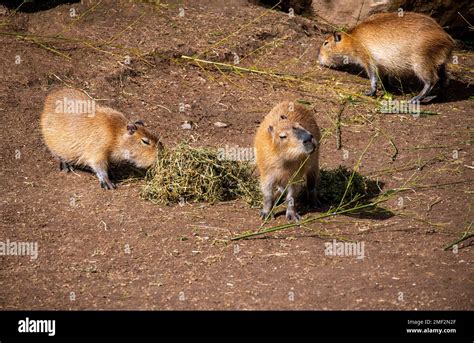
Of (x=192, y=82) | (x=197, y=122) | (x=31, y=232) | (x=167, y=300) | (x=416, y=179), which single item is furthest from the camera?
(x=192, y=82)

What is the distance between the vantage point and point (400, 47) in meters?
8.75

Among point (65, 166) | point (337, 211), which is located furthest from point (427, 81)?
point (65, 166)

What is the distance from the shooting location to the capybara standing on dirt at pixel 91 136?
6.85 metres

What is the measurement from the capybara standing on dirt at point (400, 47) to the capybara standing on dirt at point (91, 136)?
3460 millimetres

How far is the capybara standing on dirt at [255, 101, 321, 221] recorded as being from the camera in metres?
5.78

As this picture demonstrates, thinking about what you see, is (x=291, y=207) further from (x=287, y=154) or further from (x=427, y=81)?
(x=427, y=81)

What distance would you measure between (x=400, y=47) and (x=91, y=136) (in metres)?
4.23

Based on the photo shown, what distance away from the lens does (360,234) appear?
5707mm

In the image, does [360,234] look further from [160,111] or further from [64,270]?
[160,111]

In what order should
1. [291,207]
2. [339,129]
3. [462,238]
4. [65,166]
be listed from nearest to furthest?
[462,238] → [291,207] → [65,166] → [339,129]

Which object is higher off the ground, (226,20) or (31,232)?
(226,20)

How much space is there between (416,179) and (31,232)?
3659 millimetres

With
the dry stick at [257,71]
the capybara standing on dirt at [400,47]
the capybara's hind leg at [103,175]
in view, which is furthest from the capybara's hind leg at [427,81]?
the capybara's hind leg at [103,175]

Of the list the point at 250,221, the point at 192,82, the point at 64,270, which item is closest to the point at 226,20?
the point at 192,82
